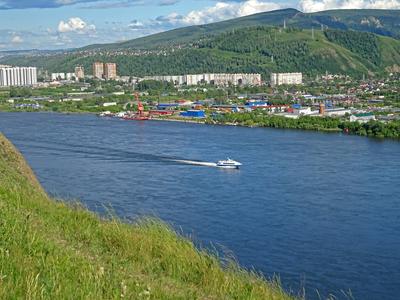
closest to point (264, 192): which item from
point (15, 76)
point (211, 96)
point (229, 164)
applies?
point (229, 164)

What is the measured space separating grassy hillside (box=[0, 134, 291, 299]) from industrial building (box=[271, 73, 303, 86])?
23.0m

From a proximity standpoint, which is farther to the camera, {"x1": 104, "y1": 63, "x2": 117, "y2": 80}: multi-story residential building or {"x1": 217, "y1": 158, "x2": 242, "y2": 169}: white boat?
{"x1": 104, "y1": 63, "x2": 117, "y2": 80}: multi-story residential building

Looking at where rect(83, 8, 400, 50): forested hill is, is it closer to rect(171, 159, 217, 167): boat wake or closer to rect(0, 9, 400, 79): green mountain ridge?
rect(0, 9, 400, 79): green mountain ridge

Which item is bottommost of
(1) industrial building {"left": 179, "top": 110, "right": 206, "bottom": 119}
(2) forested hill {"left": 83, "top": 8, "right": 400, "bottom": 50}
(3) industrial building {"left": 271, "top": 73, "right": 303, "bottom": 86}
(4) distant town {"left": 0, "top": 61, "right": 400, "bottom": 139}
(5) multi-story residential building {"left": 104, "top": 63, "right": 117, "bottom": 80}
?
(1) industrial building {"left": 179, "top": 110, "right": 206, "bottom": 119}

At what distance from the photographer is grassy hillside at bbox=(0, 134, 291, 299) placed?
37.9 inches

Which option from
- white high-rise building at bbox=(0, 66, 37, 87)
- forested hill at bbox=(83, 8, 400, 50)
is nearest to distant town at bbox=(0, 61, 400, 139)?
white high-rise building at bbox=(0, 66, 37, 87)

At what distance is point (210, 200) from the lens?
525 cm

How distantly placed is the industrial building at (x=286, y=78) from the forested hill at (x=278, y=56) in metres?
1.45

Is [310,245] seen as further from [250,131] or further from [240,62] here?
[240,62]

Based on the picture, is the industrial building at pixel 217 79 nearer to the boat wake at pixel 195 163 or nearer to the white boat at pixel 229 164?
the boat wake at pixel 195 163

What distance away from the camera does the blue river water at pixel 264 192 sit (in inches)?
139

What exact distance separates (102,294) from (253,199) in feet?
14.4

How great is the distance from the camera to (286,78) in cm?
2508

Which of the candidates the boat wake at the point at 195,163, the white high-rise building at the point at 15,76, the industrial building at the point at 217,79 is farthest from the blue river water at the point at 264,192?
the white high-rise building at the point at 15,76
